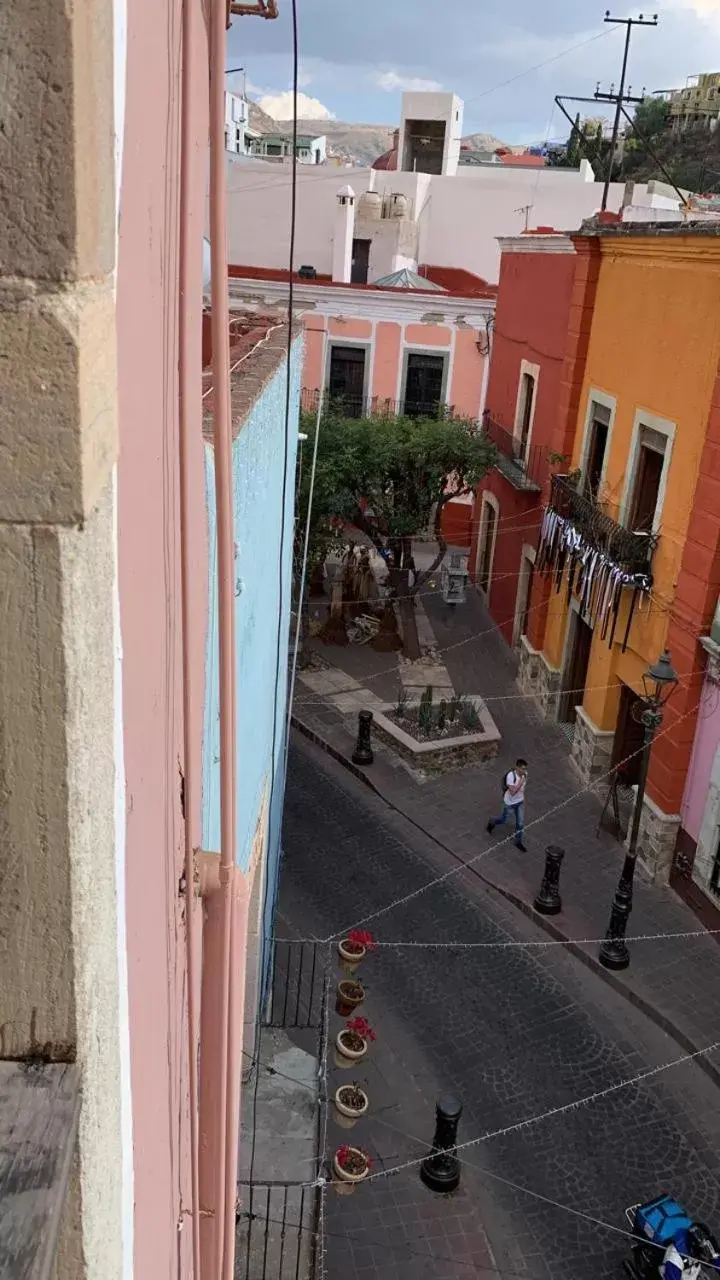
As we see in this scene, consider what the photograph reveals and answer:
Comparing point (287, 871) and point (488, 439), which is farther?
point (488, 439)

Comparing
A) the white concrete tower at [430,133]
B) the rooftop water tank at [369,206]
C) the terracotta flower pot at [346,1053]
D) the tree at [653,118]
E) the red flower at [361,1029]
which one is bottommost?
the terracotta flower pot at [346,1053]

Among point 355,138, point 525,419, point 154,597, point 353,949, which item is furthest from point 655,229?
point 355,138

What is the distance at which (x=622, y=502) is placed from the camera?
12.8m

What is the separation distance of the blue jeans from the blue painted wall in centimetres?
528

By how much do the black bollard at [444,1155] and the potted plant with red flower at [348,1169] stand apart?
527 millimetres

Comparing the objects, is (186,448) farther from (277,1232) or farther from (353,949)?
(353,949)

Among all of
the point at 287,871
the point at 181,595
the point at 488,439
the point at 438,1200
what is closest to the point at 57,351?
the point at 181,595

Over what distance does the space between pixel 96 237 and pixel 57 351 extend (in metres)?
0.14

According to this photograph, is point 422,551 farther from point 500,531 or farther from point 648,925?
point 648,925

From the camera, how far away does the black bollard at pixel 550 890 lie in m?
10.5

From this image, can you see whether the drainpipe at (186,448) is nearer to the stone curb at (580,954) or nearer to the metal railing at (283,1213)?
the metal railing at (283,1213)

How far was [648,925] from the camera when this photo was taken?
10586 mm

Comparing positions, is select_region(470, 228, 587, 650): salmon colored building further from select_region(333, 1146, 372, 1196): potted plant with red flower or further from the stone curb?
select_region(333, 1146, 372, 1196): potted plant with red flower

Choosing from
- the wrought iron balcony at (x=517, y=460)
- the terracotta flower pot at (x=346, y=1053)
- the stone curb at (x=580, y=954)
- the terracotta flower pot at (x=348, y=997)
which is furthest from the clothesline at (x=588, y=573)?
the terracotta flower pot at (x=346, y=1053)
